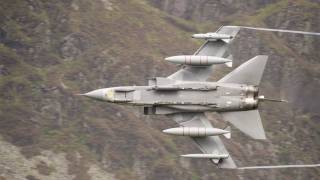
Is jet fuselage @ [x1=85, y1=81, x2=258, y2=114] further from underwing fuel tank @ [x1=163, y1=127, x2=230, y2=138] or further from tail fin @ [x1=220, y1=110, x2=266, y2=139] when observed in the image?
underwing fuel tank @ [x1=163, y1=127, x2=230, y2=138]

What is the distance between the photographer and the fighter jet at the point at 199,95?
5566 cm

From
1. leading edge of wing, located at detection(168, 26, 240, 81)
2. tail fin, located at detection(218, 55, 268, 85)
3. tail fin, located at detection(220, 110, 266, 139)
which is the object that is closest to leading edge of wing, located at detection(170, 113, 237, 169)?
tail fin, located at detection(220, 110, 266, 139)

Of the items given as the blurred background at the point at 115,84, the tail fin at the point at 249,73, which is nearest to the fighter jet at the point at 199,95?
the tail fin at the point at 249,73

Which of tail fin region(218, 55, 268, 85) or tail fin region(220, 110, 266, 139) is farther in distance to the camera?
tail fin region(220, 110, 266, 139)

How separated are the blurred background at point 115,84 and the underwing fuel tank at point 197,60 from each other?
169ft

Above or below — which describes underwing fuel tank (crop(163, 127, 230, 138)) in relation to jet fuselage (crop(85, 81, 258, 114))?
below

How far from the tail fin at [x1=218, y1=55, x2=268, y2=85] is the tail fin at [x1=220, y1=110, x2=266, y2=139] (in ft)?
6.04

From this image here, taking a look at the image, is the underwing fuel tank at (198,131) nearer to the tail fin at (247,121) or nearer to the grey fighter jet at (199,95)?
the grey fighter jet at (199,95)

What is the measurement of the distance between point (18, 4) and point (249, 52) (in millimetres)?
32563

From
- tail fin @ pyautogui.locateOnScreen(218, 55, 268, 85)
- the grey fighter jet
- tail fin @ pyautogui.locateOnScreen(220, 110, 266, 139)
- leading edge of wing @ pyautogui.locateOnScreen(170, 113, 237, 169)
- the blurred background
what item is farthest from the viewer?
the blurred background

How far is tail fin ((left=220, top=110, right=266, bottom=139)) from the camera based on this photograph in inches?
2247

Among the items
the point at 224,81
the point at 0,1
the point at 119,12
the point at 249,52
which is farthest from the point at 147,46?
the point at 224,81

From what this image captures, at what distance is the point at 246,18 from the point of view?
14688cm

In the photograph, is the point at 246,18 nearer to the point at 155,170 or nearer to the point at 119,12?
the point at 119,12
